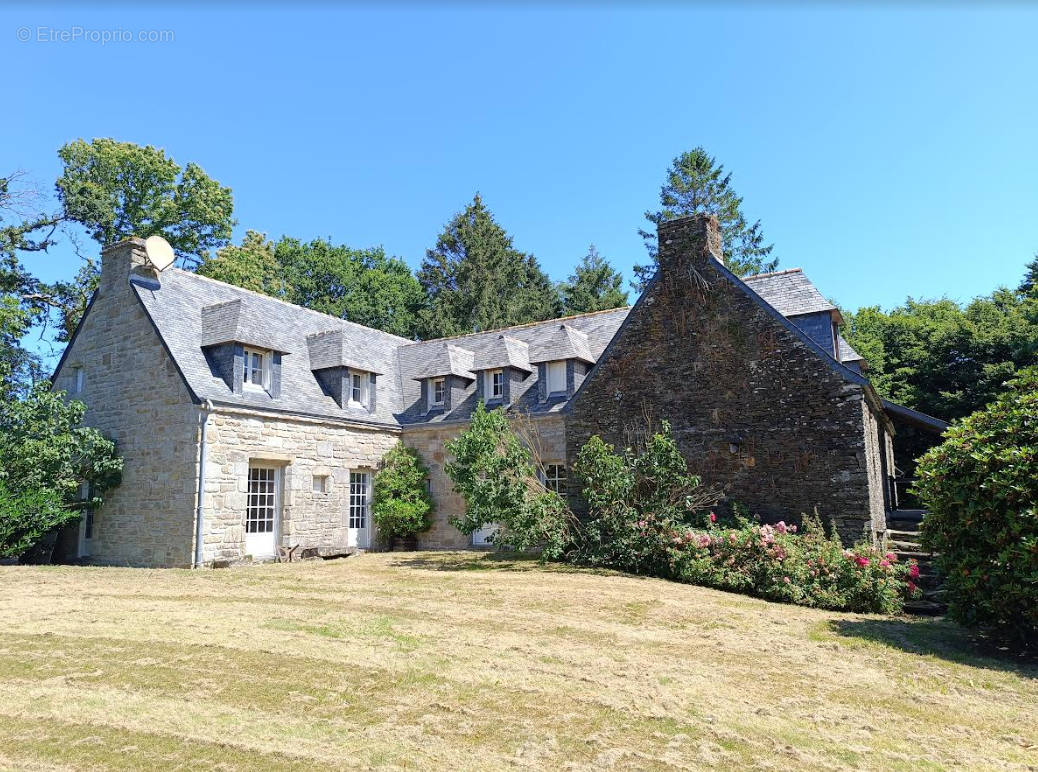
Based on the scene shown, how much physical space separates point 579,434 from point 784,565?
5.62 m

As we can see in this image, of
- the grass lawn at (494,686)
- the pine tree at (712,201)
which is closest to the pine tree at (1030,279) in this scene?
the pine tree at (712,201)

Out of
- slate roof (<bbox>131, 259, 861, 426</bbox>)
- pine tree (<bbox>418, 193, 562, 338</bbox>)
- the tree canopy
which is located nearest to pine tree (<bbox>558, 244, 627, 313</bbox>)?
pine tree (<bbox>418, 193, 562, 338</bbox>)

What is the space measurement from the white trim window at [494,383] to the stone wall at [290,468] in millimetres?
3099

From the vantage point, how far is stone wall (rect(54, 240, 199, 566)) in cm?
Result: 1520

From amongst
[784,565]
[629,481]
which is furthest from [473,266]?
[784,565]

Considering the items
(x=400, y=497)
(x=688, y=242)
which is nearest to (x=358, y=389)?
(x=400, y=497)

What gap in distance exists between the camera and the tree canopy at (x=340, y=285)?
3806 cm

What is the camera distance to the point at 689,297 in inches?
573

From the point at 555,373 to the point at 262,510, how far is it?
8269 mm

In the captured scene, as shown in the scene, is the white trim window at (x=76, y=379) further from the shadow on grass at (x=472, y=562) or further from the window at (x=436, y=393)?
the shadow on grass at (x=472, y=562)

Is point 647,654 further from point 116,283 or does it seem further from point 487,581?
point 116,283

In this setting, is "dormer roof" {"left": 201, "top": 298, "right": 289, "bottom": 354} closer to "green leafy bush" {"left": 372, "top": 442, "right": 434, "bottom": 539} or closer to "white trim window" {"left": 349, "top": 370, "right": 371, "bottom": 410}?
"white trim window" {"left": 349, "top": 370, "right": 371, "bottom": 410}

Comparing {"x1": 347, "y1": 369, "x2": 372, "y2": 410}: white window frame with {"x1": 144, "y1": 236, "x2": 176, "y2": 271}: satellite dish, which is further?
{"x1": 347, "y1": 369, "x2": 372, "y2": 410}: white window frame

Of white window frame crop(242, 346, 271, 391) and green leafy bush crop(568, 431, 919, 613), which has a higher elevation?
white window frame crop(242, 346, 271, 391)
